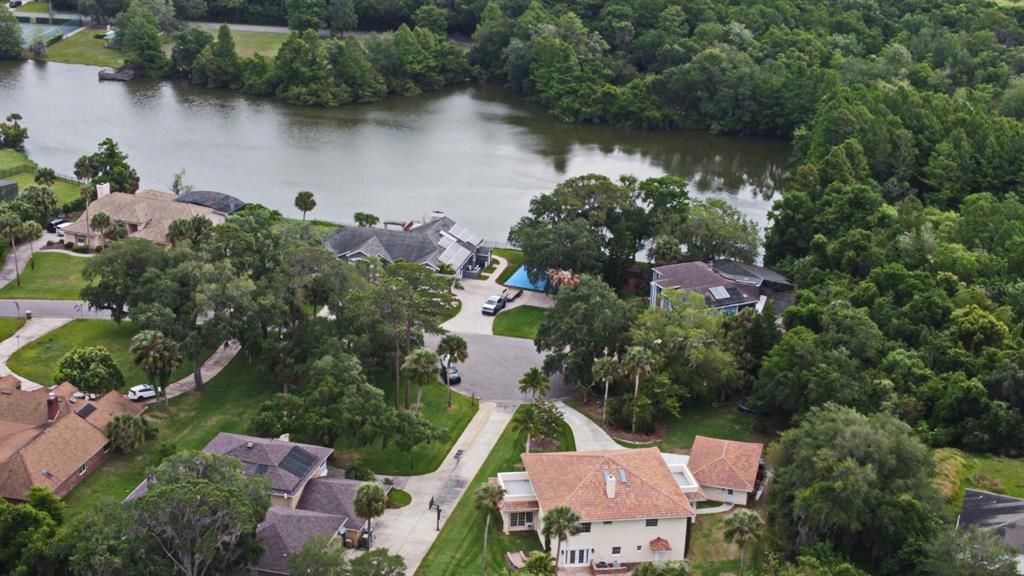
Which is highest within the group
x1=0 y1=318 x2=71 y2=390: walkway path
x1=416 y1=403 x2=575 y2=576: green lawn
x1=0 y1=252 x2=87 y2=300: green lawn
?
x1=0 y1=252 x2=87 y2=300: green lawn

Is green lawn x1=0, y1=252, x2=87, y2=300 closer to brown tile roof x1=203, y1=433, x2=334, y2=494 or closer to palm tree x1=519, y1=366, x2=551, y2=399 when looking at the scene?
brown tile roof x1=203, y1=433, x2=334, y2=494

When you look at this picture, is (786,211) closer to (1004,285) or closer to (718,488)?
(1004,285)

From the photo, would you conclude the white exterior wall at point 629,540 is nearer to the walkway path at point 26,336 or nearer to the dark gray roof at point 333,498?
the dark gray roof at point 333,498

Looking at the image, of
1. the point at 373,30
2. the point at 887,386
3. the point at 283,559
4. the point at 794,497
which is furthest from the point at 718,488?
the point at 373,30

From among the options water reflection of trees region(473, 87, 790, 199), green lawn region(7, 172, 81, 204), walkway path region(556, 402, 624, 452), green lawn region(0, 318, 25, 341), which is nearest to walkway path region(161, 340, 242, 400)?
green lawn region(0, 318, 25, 341)

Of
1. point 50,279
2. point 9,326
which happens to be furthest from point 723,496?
point 50,279

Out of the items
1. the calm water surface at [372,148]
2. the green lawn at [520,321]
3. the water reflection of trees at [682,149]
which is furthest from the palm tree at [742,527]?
the water reflection of trees at [682,149]
